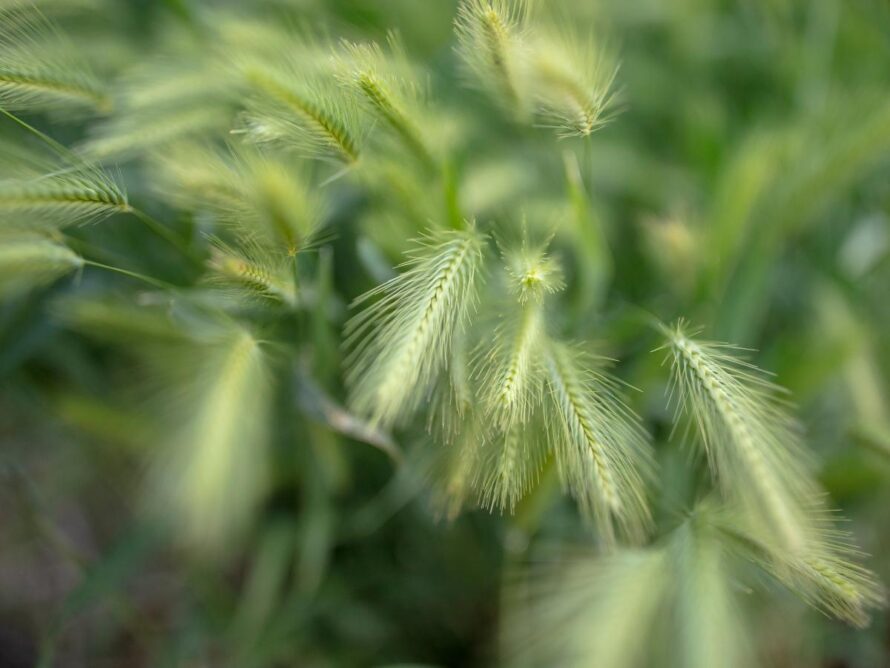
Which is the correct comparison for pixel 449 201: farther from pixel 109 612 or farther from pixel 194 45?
pixel 109 612

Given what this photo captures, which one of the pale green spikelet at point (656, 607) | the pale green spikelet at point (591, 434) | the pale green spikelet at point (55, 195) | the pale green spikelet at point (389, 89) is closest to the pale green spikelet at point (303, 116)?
the pale green spikelet at point (389, 89)

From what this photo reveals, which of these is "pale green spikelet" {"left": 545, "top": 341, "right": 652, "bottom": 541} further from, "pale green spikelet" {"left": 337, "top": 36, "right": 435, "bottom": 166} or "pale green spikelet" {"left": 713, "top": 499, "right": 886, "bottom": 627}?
"pale green spikelet" {"left": 337, "top": 36, "right": 435, "bottom": 166}

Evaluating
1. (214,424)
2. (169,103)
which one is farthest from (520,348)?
Result: (169,103)

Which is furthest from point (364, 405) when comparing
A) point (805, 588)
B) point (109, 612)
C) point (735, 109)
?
point (735, 109)

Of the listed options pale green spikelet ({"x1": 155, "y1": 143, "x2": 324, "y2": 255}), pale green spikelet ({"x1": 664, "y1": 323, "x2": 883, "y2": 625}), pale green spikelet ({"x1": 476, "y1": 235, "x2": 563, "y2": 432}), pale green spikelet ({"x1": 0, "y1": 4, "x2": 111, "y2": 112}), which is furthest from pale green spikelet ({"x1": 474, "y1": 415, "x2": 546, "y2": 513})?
pale green spikelet ({"x1": 0, "y1": 4, "x2": 111, "y2": 112})

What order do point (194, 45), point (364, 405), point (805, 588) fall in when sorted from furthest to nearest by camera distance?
point (194, 45) → point (805, 588) → point (364, 405)

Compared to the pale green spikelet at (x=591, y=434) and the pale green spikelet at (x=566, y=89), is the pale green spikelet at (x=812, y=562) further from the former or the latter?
the pale green spikelet at (x=566, y=89)

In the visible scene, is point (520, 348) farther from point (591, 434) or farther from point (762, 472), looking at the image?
point (762, 472)
